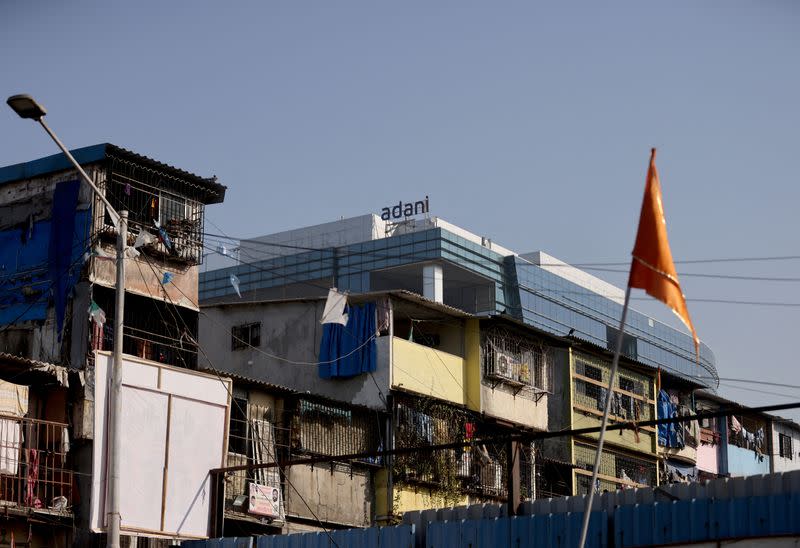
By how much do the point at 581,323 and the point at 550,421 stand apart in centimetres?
5322

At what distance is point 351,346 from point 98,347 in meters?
9.35

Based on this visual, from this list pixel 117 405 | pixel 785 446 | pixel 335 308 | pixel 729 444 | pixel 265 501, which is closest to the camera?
pixel 117 405

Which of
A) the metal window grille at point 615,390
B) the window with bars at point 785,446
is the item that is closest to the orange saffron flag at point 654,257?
the metal window grille at point 615,390

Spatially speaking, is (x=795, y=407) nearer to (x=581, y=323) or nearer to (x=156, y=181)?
(x=156, y=181)

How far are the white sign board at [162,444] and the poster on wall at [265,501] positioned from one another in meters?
6.71

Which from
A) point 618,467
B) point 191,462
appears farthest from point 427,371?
point 191,462

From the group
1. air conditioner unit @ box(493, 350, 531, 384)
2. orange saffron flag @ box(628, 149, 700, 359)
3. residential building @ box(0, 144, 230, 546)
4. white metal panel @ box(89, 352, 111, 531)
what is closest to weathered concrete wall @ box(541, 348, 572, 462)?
air conditioner unit @ box(493, 350, 531, 384)

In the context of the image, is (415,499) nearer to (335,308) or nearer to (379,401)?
(379,401)

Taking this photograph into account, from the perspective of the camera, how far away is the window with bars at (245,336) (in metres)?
40.8

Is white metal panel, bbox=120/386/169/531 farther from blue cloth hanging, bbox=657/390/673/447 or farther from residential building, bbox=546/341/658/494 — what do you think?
blue cloth hanging, bbox=657/390/673/447

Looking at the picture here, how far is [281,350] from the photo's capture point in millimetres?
40312

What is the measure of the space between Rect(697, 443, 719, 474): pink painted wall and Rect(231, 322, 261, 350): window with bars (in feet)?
71.3

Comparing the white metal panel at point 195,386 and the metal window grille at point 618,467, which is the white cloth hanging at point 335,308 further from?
the metal window grille at point 618,467

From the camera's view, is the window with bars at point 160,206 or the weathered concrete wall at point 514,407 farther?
the weathered concrete wall at point 514,407
